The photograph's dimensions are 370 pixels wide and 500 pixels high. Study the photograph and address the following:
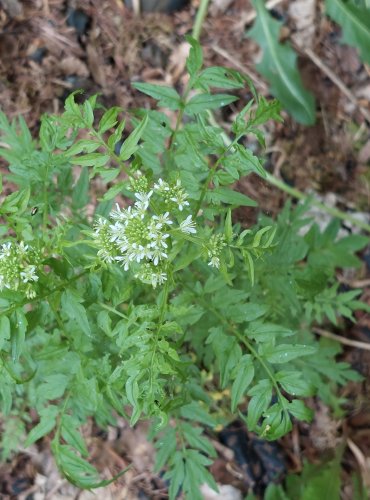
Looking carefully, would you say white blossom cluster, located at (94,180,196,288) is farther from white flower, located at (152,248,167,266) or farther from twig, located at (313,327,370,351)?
twig, located at (313,327,370,351)

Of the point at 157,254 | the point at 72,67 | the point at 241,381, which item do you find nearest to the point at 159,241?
the point at 157,254

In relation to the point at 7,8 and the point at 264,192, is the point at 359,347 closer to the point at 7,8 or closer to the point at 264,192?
the point at 264,192

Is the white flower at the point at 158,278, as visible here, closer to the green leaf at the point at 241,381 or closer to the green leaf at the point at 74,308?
the green leaf at the point at 74,308

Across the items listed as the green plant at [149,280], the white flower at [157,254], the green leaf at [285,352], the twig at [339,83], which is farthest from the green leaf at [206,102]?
the twig at [339,83]

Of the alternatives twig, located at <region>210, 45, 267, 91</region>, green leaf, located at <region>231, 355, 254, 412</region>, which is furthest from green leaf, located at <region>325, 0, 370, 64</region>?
green leaf, located at <region>231, 355, 254, 412</region>

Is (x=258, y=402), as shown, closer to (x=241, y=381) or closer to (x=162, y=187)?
(x=241, y=381)

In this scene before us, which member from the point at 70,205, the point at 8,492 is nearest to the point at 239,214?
the point at 70,205
